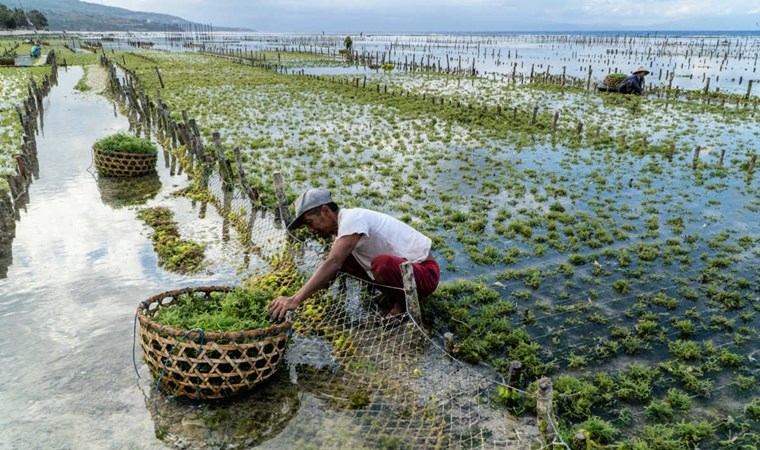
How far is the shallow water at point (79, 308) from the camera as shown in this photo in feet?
14.8

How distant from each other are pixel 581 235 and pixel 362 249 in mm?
4917

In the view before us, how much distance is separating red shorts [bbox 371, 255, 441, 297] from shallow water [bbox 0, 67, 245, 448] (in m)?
2.63

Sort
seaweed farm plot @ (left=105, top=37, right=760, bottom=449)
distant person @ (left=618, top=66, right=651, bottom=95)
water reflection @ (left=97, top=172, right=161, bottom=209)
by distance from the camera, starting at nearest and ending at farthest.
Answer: seaweed farm plot @ (left=105, top=37, right=760, bottom=449), water reflection @ (left=97, top=172, right=161, bottom=209), distant person @ (left=618, top=66, right=651, bottom=95)

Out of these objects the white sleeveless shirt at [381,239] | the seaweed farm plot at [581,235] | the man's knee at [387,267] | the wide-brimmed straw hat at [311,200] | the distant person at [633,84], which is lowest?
the seaweed farm plot at [581,235]

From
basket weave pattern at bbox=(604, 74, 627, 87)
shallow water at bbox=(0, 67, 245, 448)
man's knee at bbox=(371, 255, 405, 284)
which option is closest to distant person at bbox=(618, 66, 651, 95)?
basket weave pattern at bbox=(604, 74, 627, 87)

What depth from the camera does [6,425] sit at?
4.43m

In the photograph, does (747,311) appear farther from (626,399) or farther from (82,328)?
(82,328)

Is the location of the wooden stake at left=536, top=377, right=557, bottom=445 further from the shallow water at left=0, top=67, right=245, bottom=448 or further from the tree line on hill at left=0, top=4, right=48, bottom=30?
the tree line on hill at left=0, top=4, right=48, bottom=30

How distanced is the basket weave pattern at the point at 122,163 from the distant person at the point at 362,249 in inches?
311

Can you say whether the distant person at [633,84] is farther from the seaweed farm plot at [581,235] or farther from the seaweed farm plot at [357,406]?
the seaweed farm plot at [357,406]

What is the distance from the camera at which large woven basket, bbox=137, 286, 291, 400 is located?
14.0 ft

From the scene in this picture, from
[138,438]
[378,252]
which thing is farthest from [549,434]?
[138,438]

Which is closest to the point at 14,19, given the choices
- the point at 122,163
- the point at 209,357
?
the point at 122,163

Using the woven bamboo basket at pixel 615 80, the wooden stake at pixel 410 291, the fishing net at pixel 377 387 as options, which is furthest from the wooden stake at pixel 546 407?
the woven bamboo basket at pixel 615 80
